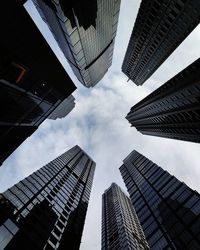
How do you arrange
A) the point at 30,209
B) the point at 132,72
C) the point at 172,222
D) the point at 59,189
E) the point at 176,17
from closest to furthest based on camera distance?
the point at 172,222 → the point at 30,209 → the point at 59,189 → the point at 176,17 → the point at 132,72

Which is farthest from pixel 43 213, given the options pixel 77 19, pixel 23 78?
pixel 77 19

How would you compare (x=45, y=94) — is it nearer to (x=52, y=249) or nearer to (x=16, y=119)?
(x=16, y=119)

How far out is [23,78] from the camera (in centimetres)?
2570

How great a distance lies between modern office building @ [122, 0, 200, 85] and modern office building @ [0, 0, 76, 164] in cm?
5844

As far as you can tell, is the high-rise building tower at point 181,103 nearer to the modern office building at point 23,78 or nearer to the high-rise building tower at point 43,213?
the modern office building at point 23,78

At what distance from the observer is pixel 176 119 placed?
83562 mm

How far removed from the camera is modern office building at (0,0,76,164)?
70.4 ft

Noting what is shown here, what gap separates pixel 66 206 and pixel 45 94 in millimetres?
38518

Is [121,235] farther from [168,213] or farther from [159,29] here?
[159,29]

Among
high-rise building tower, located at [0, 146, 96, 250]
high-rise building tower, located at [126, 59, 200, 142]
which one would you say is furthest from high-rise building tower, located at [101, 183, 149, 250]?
high-rise building tower, located at [126, 59, 200, 142]

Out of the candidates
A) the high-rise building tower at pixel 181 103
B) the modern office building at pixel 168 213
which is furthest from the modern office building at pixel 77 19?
the modern office building at pixel 168 213

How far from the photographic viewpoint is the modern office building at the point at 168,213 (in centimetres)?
3338

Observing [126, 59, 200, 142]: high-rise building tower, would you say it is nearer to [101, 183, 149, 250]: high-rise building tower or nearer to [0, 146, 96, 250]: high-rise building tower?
[0, 146, 96, 250]: high-rise building tower

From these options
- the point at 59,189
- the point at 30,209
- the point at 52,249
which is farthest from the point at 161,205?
Result: the point at 59,189
